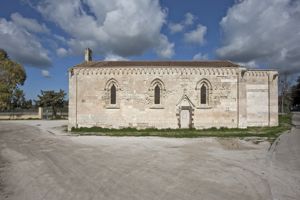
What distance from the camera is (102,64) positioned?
25.3 m

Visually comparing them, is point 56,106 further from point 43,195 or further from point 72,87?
point 43,195

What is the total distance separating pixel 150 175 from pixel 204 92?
1669 cm

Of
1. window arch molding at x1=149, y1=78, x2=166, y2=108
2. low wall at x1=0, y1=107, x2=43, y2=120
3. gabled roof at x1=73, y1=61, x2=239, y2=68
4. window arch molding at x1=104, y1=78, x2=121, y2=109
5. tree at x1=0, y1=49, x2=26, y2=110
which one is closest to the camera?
window arch molding at x1=149, y1=78, x2=166, y2=108

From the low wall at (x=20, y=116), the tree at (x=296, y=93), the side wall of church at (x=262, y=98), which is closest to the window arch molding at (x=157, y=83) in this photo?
the side wall of church at (x=262, y=98)

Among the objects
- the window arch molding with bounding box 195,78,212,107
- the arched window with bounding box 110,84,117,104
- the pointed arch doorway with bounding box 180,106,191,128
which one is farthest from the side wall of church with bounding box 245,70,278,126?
the arched window with bounding box 110,84,117,104

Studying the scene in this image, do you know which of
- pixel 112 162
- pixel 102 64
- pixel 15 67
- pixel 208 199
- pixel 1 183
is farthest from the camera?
pixel 15 67

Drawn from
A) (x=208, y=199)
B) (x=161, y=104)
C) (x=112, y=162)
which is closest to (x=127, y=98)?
(x=161, y=104)

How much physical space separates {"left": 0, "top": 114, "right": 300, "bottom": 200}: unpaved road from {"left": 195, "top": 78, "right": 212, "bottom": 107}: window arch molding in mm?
11223

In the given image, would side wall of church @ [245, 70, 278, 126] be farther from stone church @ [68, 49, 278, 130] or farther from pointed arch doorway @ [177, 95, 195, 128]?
pointed arch doorway @ [177, 95, 195, 128]

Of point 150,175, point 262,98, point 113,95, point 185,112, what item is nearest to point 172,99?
point 185,112

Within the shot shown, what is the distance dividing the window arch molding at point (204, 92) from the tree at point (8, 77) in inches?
1304

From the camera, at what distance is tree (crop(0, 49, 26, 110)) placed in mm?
41719

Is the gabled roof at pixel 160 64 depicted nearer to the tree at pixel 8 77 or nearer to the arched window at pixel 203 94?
the arched window at pixel 203 94

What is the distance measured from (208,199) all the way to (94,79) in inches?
772
